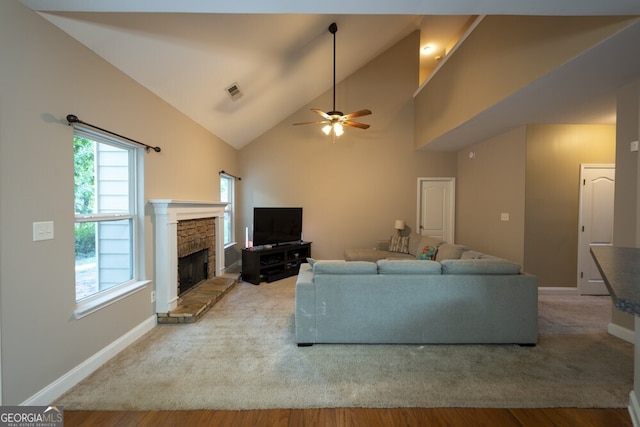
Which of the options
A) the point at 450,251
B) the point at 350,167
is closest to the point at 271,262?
the point at 350,167

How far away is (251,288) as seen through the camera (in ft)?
14.9

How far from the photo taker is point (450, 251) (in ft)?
12.5

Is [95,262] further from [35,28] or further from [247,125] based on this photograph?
[247,125]

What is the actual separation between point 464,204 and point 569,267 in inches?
80.0

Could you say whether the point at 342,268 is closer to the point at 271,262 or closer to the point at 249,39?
the point at 271,262

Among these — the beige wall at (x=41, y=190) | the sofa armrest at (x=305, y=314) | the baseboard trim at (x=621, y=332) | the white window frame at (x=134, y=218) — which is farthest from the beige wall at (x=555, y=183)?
the beige wall at (x=41, y=190)

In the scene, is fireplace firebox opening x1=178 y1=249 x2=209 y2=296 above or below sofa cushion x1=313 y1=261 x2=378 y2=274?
below

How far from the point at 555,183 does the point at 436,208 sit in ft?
7.53

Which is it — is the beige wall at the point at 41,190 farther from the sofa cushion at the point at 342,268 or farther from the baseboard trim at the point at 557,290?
the baseboard trim at the point at 557,290

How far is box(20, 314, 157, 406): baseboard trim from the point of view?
72.5 inches

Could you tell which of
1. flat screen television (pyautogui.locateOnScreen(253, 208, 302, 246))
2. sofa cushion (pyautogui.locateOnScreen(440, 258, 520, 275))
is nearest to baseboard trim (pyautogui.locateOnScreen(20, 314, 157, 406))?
flat screen television (pyautogui.locateOnScreen(253, 208, 302, 246))

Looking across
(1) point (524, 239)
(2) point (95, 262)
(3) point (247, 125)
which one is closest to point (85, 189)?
(2) point (95, 262)

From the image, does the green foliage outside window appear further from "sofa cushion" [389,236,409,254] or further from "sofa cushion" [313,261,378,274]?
"sofa cushion" [389,236,409,254]

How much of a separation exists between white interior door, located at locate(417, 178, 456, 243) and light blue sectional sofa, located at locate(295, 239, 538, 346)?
359cm
